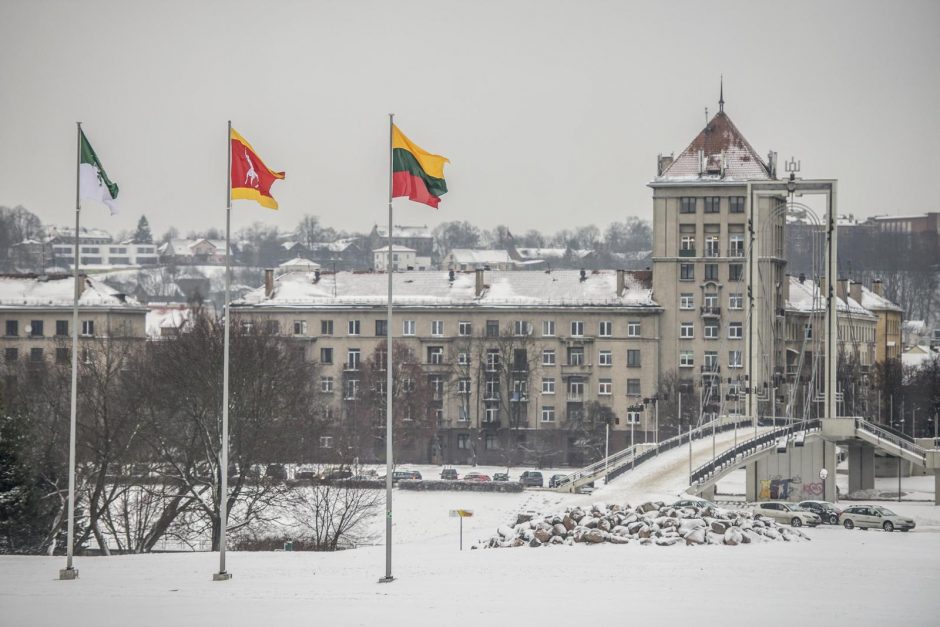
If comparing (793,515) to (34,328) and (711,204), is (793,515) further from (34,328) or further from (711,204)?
(34,328)

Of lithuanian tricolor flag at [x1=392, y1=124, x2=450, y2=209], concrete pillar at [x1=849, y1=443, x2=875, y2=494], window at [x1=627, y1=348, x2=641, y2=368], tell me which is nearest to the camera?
lithuanian tricolor flag at [x1=392, y1=124, x2=450, y2=209]

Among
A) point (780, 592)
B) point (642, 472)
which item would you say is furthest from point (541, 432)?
point (780, 592)

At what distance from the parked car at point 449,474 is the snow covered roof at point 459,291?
67.6ft

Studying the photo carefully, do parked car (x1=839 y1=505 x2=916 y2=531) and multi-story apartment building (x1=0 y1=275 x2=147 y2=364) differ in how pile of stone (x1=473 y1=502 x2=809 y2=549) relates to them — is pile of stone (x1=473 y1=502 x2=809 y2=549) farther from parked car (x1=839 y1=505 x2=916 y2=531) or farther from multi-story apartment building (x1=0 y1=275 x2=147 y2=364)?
multi-story apartment building (x1=0 y1=275 x2=147 y2=364)

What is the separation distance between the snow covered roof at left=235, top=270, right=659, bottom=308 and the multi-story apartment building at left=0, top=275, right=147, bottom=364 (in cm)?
1002

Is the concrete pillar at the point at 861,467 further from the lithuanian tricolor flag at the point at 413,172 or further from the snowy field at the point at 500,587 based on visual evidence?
the lithuanian tricolor flag at the point at 413,172

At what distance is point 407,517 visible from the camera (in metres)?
79.3

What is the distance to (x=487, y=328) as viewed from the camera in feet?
382

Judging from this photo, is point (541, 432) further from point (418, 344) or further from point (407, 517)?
point (407, 517)

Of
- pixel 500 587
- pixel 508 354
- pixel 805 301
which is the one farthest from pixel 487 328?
pixel 500 587

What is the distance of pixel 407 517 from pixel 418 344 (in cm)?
3810

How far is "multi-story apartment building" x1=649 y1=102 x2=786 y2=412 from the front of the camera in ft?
366

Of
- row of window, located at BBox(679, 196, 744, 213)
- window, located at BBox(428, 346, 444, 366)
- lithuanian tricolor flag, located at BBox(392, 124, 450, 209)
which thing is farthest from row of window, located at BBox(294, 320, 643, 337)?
lithuanian tricolor flag, located at BBox(392, 124, 450, 209)

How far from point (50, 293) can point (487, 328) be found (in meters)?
36.2
